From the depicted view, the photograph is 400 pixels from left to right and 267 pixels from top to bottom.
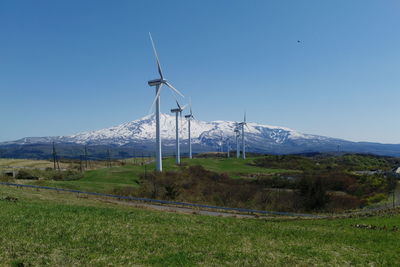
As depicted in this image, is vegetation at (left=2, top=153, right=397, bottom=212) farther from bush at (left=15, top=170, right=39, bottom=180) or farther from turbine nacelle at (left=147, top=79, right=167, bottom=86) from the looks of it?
turbine nacelle at (left=147, top=79, right=167, bottom=86)

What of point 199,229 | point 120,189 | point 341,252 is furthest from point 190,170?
point 341,252

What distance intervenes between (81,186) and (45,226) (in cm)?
3542

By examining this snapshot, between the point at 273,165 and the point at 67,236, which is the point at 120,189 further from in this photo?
the point at 273,165

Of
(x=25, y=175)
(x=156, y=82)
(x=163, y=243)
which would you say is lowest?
(x=25, y=175)

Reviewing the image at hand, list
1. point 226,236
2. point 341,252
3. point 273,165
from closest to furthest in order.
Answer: point 341,252, point 226,236, point 273,165

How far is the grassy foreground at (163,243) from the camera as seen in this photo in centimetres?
1252

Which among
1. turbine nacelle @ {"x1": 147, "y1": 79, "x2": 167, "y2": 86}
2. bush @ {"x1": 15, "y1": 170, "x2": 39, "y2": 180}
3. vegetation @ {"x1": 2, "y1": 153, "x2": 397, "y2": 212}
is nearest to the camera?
vegetation @ {"x1": 2, "y1": 153, "x2": 397, "y2": 212}

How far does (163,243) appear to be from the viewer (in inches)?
609

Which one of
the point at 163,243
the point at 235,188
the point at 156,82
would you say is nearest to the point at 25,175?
the point at 156,82

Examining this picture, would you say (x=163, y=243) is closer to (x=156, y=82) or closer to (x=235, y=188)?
(x=235, y=188)

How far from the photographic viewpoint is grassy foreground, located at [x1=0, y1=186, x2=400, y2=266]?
1252 centimetres

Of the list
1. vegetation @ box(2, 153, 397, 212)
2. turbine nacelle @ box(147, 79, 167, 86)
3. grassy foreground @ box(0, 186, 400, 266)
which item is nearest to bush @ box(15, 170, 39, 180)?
vegetation @ box(2, 153, 397, 212)

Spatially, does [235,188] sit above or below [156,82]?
below

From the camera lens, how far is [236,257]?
1355cm
